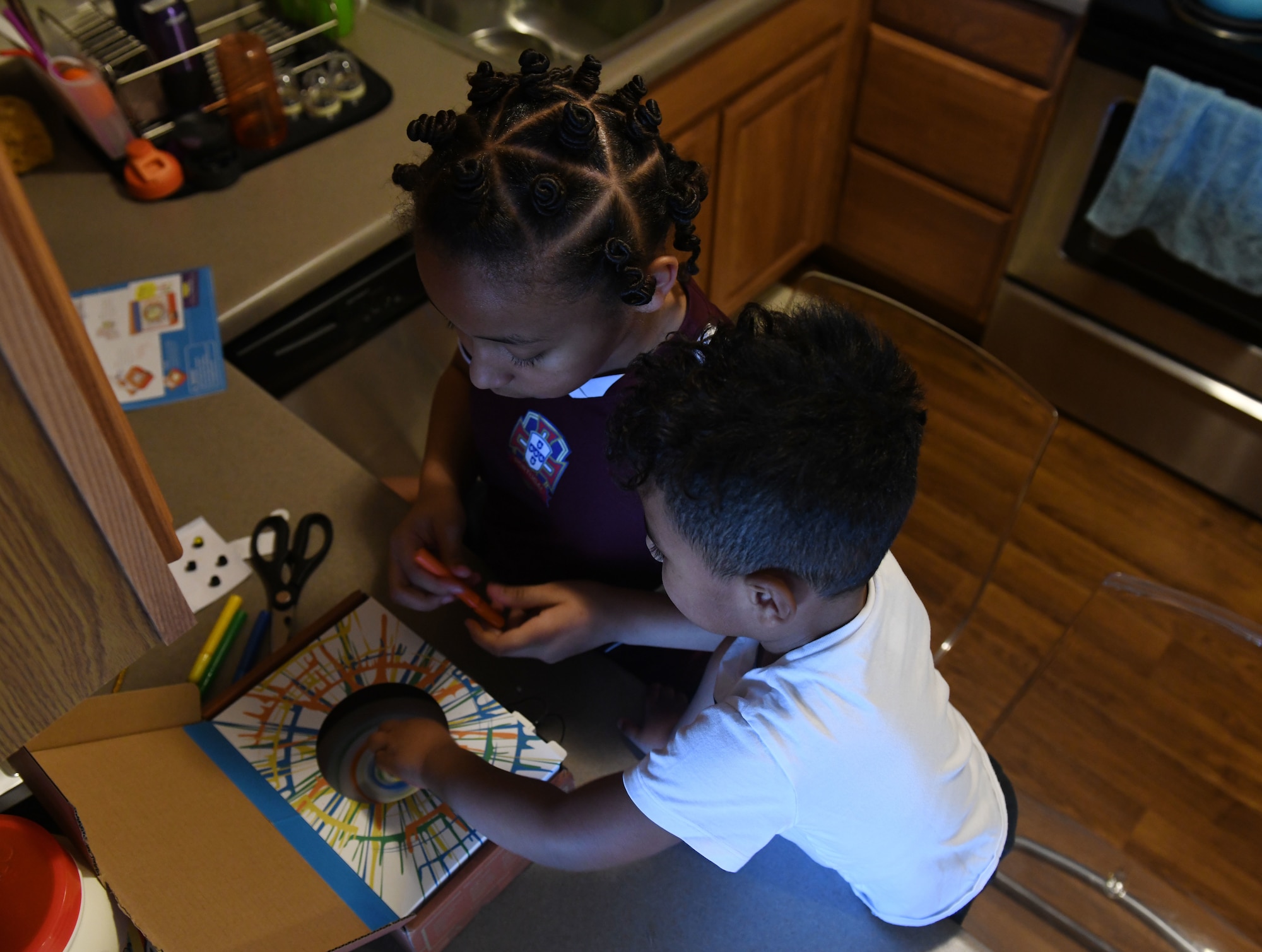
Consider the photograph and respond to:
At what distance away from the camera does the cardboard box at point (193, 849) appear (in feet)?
1.92

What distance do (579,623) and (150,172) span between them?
3.07 feet

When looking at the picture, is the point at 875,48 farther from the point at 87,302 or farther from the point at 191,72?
the point at 87,302

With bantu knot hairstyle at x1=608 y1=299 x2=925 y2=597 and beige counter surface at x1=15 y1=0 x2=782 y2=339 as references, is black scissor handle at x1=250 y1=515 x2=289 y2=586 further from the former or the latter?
bantu knot hairstyle at x1=608 y1=299 x2=925 y2=597

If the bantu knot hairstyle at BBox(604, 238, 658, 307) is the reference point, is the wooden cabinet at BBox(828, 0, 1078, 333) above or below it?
below

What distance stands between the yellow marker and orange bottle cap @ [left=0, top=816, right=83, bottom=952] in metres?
0.26

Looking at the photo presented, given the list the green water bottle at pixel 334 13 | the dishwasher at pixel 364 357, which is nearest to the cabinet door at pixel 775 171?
the green water bottle at pixel 334 13

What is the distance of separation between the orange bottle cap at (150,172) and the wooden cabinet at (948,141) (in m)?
1.42

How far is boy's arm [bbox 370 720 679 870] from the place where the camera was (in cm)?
71

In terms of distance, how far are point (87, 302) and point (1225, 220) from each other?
182 centimetres

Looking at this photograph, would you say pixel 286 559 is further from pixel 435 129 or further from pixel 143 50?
pixel 143 50

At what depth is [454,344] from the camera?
4.67 ft

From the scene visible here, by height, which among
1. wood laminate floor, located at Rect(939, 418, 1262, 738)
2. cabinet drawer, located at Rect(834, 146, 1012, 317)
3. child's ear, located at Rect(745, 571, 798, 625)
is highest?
child's ear, located at Rect(745, 571, 798, 625)

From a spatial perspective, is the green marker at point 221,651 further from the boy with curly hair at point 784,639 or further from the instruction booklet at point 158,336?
the instruction booklet at point 158,336

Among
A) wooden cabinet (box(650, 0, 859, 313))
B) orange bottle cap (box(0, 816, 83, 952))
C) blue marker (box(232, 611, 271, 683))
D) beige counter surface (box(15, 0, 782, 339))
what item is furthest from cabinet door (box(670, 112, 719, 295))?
orange bottle cap (box(0, 816, 83, 952))
